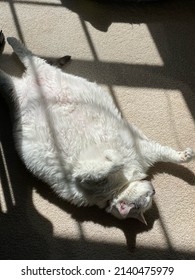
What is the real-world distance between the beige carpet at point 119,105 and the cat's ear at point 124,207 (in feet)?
0.38

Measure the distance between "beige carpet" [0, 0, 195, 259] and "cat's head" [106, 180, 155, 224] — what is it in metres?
0.09

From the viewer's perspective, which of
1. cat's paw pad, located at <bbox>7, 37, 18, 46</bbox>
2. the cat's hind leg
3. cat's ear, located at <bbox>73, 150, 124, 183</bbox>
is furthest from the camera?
cat's paw pad, located at <bbox>7, 37, 18, 46</bbox>

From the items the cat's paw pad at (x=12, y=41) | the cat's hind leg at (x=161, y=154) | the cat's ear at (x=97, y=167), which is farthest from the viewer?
the cat's paw pad at (x=12, y=41)

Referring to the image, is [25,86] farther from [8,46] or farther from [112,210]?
[112,210]

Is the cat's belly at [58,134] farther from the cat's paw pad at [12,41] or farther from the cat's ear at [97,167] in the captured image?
the cat's paw pad at [12,41]

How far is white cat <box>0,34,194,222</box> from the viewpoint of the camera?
177cm

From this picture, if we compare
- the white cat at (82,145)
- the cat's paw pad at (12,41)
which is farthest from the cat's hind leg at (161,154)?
the cat's paw pad at (12,41)

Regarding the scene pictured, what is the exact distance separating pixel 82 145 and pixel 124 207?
308 mm

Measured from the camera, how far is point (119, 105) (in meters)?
2.08

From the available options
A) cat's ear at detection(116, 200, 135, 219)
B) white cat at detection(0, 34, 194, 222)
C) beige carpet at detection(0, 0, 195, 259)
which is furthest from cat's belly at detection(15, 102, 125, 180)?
cat's ear at detection(116, 200, 135, 219)

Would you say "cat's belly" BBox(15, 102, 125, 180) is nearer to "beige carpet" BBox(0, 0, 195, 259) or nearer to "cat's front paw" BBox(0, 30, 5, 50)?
"beige carpet" BBox(0, 0, 195, 259)

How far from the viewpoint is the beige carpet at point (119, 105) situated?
1.82 m

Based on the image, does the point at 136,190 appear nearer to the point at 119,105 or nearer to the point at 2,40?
the point at 119,105

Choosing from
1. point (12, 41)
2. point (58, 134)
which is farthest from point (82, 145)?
point (12, 41)
